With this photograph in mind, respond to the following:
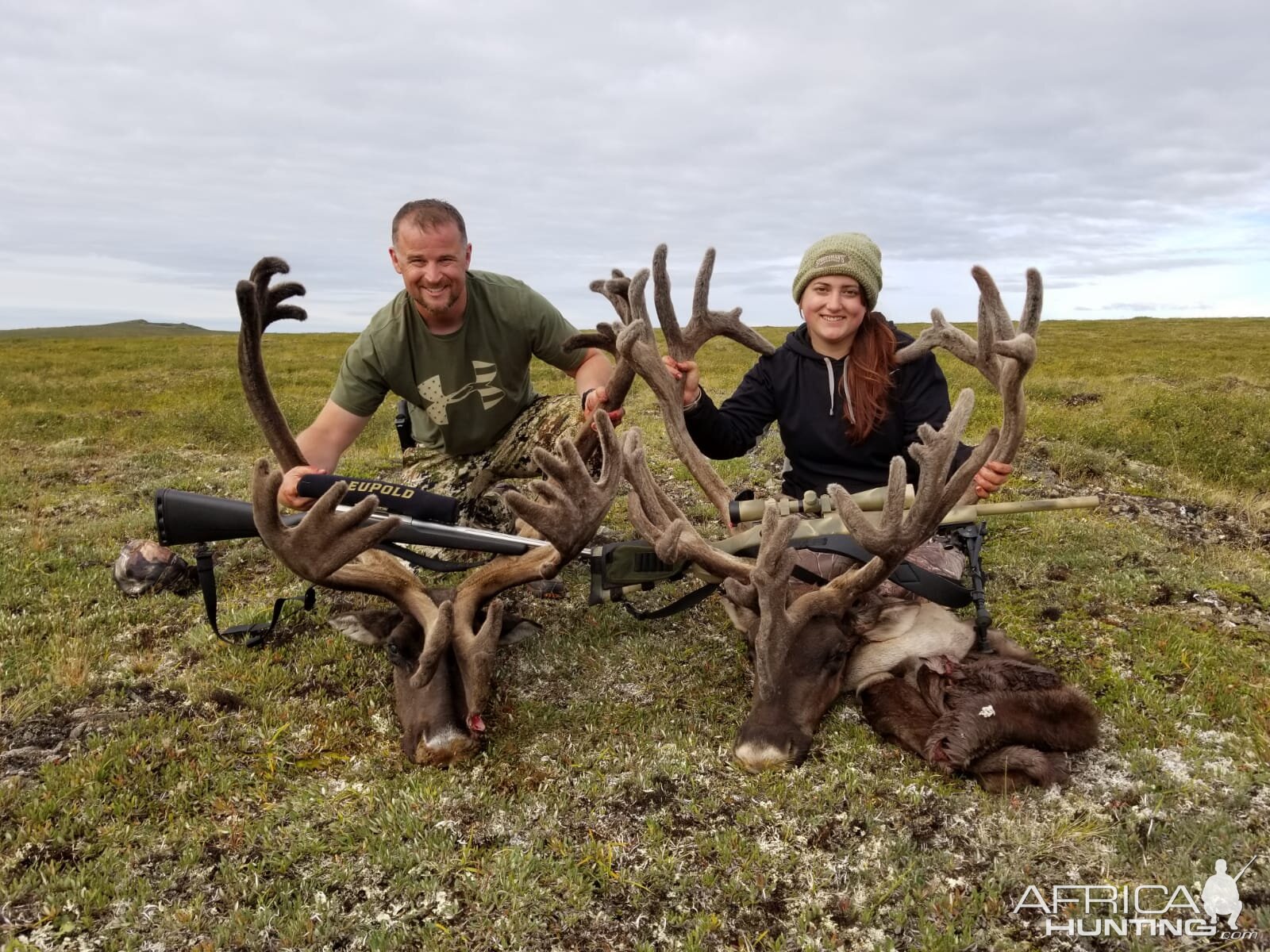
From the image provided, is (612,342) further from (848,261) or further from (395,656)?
(395,656)

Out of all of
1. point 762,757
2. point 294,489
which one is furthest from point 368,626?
point 762,757

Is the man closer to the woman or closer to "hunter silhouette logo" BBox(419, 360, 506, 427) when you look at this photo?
"hunter silhouette logo" BBox(419, 360, 506, 427)

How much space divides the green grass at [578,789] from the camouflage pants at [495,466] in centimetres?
127

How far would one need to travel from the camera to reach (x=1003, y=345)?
440 cm

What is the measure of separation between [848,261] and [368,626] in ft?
13.2

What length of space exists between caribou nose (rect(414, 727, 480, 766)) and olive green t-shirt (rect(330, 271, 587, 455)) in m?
3.31

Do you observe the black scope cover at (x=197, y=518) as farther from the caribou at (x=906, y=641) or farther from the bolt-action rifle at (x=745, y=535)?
Result: the caribou at (x=906, y=641)

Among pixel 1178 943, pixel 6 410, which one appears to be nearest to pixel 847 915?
pixel 1178 943

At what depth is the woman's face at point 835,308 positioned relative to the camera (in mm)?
5488

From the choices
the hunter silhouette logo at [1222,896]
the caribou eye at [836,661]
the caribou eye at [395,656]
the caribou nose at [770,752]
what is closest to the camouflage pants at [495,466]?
the caribou eye at [395,656]

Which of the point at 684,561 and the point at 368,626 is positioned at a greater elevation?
the point at 684,561

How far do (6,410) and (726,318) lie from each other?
60.4ft

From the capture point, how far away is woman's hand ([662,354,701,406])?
18.4 ft
